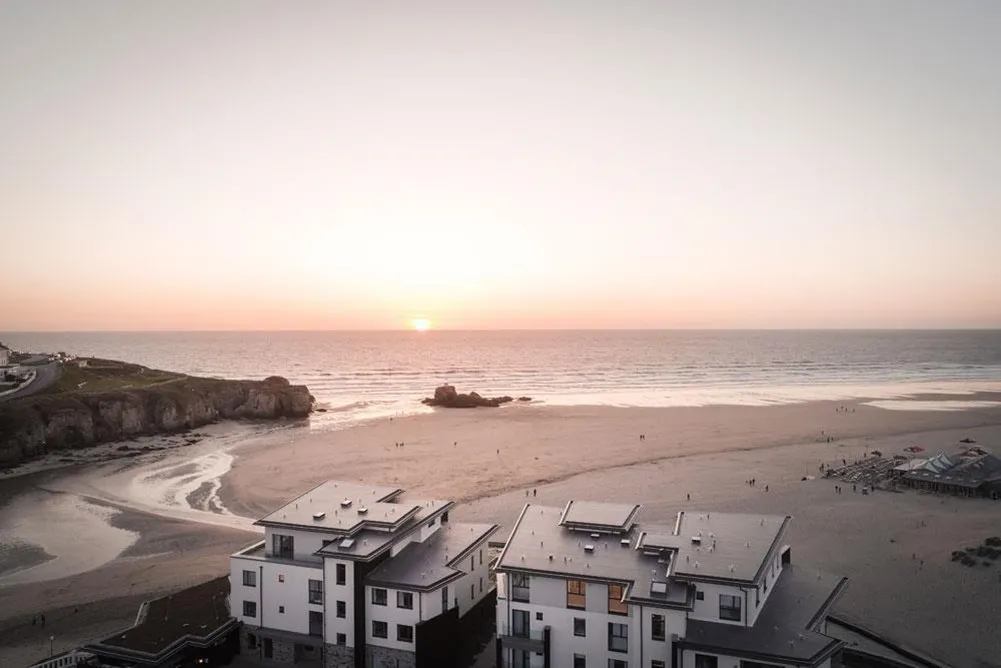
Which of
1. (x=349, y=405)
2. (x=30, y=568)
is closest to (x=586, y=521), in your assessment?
(x=30, y=568)

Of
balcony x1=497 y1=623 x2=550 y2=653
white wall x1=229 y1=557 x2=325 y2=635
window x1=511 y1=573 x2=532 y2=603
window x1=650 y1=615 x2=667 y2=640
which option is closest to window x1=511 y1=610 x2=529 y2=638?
balcony x1=497 y1=623 x2=550 y2=653

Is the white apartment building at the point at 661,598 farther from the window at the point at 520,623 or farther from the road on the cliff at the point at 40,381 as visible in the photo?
the road on the cliff at the point at 40,381

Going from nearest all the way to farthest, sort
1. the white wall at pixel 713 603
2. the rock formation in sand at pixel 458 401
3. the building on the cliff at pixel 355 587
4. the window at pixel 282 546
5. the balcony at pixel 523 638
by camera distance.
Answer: the white wall at pixel 713 603 → the balcony at pixel 523 638 → the building on the cliff at pixel 355 587 → the window at pixel 282 546 → the rock formation in sand at pixel 458 401

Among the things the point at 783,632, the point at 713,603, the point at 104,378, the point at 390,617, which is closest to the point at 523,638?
the point at 390,617

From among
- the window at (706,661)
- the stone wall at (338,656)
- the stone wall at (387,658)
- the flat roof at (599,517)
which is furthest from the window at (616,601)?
the stone wall at (338,656)

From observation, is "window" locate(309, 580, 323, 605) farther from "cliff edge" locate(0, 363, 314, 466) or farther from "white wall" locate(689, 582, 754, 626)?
"cliff edge" locate(0, 363, 314, 466)

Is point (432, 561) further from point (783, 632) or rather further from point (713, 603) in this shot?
point (783, 632)
